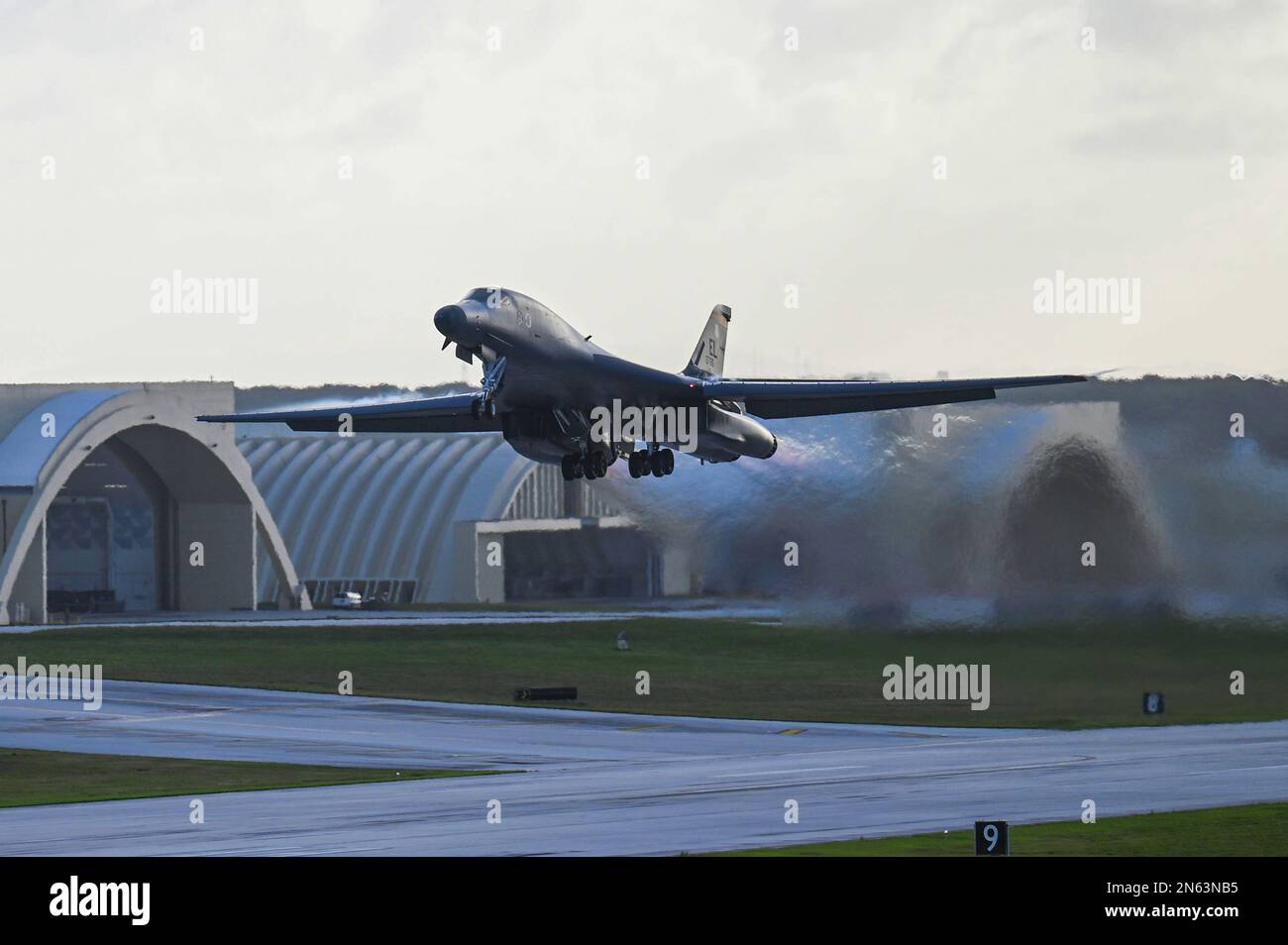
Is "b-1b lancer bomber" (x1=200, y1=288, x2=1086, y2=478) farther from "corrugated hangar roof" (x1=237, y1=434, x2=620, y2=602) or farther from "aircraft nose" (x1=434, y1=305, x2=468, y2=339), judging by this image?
"corrugated hangar roof" (x1=237, y1=434, x2=620, y2=602)

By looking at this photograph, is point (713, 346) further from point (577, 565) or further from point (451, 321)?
point (577, 565)

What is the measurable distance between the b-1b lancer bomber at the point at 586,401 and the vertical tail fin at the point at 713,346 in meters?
1.85

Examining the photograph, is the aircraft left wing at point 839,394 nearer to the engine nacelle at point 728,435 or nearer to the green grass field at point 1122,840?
the engine nacelle at point 728,435

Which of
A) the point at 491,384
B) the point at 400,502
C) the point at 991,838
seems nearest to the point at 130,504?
the point at 400,502

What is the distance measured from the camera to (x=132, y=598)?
125750 mm

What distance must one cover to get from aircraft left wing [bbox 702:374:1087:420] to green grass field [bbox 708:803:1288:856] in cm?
1012

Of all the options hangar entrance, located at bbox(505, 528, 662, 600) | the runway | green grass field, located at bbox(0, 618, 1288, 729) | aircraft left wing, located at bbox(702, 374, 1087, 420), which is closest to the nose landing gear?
aircraft left wing, located at bbox(702, 374, 1087, 420)

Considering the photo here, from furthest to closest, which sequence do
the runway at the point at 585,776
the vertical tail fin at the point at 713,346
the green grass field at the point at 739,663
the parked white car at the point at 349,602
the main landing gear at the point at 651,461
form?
the parked white car at the point at 349,602 < the green grass field at the point at 739,663 < the vertical tail fin at the point at 713,346 < the main landing gear at the point at 651,461 < the runway at the point at 585,776

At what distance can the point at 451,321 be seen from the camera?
38844 mm

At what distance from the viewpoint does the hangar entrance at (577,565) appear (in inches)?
4513

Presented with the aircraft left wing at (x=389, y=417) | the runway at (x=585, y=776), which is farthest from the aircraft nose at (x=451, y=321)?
the runway at (x=585, y=776)

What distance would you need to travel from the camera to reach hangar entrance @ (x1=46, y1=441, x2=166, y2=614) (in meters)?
124
